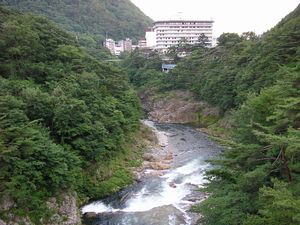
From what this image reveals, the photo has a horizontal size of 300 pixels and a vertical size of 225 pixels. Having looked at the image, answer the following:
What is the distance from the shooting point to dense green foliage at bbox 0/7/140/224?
18062 millimetres

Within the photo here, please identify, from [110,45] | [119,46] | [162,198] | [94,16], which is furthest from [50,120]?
[94,16]

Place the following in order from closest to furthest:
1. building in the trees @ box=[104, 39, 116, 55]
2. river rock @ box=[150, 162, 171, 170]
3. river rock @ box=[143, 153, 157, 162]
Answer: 1. river rock @ box=[150, 162, 171, 170]
2. river rock @ box=[143, 153, 157, 162]
3. building in the trees @ box=[104, 39, 116, 55]

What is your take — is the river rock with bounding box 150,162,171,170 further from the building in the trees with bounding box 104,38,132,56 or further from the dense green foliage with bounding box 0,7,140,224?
the building in the trees with bounding box 104,38,132,56

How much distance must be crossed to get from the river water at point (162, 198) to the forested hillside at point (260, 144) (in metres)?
3.47

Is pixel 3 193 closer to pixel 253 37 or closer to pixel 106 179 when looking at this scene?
pixel 106 179

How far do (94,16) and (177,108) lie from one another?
320ft

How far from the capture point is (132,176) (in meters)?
28.0

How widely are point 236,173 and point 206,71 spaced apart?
1842 inches

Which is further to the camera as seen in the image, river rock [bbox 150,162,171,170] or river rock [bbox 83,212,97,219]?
river rock [bbox 150,162,171,170]

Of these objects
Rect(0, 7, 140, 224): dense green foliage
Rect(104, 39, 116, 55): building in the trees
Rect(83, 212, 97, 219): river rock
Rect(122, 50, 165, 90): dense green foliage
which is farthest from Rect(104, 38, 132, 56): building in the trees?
Rect(83, 212, 97, 219): river rock

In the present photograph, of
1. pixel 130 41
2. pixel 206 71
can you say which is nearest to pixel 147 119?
pixel 206 71

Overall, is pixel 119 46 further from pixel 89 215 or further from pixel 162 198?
pixel 89 215

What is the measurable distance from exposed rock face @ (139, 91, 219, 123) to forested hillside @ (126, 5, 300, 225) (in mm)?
2306

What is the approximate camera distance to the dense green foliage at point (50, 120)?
1806 cm
